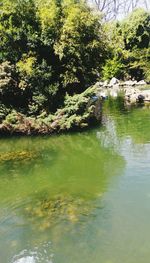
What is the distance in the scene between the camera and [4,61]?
18.2 meters

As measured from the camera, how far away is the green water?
6.82 metres

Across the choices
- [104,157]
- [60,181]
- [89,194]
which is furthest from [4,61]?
[89,194]

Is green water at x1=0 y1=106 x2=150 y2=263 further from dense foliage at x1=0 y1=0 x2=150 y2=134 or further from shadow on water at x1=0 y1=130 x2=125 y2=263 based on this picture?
dense foliage at x1=0 y1=0 x2=150 y2=134

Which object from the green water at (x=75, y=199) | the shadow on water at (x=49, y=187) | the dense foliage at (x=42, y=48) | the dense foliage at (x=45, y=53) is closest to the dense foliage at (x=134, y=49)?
the dense foliage at (x=45, y=53)

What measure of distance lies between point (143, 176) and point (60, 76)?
9433 millimetres

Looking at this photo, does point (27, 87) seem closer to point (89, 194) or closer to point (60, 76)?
point (60, 76)

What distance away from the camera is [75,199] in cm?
925

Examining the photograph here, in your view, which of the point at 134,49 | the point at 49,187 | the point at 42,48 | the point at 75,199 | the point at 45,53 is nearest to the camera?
the point at 75,199

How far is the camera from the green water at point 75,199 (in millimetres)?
6816

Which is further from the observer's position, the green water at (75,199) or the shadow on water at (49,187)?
the shadow on water at (49,187)

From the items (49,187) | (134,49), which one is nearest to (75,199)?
(49,187)

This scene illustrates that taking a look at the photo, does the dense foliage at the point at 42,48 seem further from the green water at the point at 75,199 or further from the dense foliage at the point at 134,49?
the dense foliage at the point at 134,49

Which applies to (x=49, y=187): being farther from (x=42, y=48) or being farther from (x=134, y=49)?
(x=134, y=49)

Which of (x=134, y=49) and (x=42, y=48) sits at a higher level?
(x=134, y=49)
